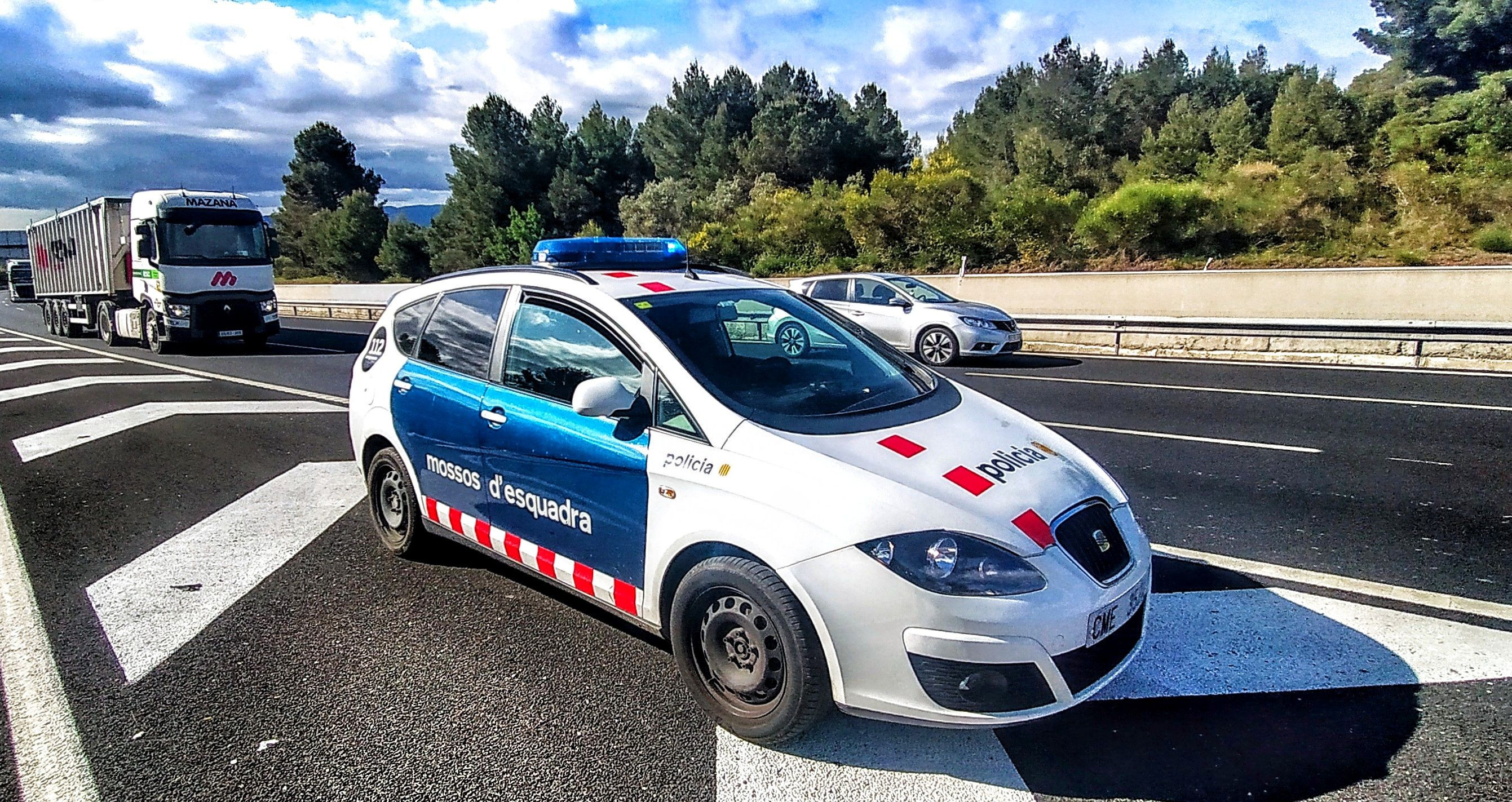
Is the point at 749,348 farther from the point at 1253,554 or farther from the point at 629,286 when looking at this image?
the point at 1253,554

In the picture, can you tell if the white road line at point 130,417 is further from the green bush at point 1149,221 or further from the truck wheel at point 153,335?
the green bush at point 1149,221

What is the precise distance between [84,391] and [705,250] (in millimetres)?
22059

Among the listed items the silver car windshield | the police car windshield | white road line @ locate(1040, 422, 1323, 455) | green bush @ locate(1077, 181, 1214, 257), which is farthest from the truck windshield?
green bush @ locate(1077, 181, 1214, 257)

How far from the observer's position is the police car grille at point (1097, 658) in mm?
2775

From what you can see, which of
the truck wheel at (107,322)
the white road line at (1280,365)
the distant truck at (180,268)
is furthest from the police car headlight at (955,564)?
the truck wheel at (107,322)

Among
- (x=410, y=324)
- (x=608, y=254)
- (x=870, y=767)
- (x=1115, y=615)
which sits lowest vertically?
(x=870, y=767)

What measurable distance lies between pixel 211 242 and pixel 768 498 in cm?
1870

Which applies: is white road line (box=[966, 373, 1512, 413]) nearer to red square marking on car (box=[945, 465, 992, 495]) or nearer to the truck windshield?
red square marking on car (box=[945, 465, 992, 495])

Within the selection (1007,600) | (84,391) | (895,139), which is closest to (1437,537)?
(1007,600)

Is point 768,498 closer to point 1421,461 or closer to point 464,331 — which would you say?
point 464,331

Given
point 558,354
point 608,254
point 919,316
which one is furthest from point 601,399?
point 919,316

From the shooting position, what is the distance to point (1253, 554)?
478cm

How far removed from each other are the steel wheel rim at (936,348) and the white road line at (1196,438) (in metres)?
5.35

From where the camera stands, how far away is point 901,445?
10.3ft
